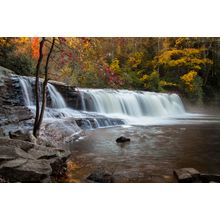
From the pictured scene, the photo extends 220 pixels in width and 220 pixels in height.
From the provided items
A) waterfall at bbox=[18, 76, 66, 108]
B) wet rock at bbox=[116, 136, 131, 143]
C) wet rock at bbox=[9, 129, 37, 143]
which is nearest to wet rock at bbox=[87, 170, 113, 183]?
wet rock at bbox=[116, 136, 131, 143]

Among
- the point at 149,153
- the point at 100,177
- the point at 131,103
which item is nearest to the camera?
the point at 100,177

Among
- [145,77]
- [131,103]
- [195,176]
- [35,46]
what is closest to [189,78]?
[145,77]

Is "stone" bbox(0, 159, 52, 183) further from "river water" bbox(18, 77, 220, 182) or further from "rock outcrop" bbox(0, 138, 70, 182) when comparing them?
"river water" bbox(18, 77, 220, 182)

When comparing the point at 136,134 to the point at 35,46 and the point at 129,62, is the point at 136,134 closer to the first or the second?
the point at 129,62

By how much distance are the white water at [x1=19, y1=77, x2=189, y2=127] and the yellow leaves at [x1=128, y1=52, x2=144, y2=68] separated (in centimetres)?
49

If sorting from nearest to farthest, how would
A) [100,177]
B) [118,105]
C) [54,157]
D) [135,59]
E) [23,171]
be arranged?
[23,171], [100,177], [54,157], [135,59], [118,105]

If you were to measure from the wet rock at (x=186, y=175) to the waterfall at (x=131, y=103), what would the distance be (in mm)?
1256

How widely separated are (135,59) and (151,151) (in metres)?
1.30

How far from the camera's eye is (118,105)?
19.5 ft

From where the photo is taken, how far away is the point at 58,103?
579 centimetres
